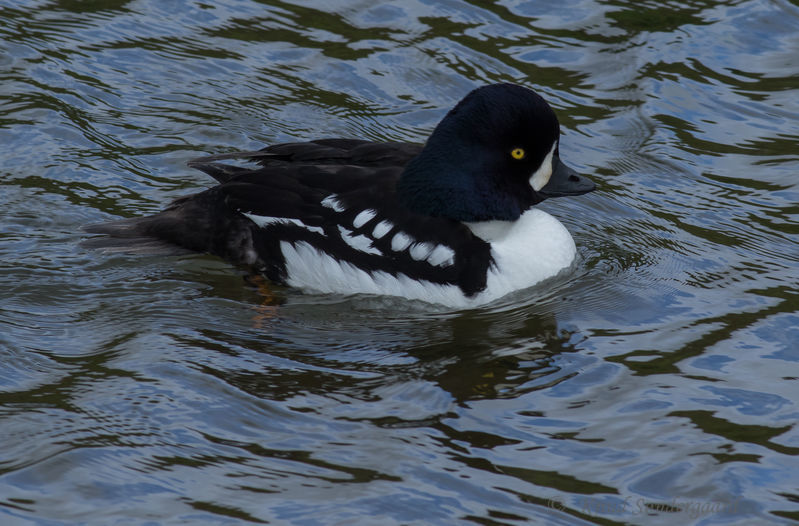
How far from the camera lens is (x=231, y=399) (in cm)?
588

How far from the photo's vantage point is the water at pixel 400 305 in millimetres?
5262

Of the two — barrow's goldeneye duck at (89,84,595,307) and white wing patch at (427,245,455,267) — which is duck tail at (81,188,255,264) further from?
white wing patch at (427,245,455,267)

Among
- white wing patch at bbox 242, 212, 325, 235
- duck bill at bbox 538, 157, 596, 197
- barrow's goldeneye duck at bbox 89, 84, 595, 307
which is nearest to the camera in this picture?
barrow's goldeneye duck at bbox 89, 84, 595, 307

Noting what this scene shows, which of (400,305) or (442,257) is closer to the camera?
(442,257)

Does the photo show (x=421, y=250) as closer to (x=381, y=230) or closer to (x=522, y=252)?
(x=381, y=230)

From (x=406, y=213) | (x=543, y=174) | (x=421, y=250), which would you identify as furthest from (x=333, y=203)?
(x=543, y=174)

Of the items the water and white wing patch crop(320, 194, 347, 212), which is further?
white wing patch crop(320, 194, 347, 212)

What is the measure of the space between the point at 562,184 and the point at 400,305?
4.15 feet

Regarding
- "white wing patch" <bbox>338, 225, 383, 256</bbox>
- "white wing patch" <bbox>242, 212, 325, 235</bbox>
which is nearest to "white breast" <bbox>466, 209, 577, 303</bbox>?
"white wing patch" <bbox>338, 225, 383, 256</bbox>

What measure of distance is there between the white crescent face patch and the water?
652 mm

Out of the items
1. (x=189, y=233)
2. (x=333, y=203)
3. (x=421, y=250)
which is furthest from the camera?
(x=189, y=233)

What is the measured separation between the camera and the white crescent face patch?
7090 mm

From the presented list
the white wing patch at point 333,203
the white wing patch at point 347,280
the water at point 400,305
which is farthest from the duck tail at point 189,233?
the white wing patch at point 333,203

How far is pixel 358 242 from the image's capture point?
6.95 metres
